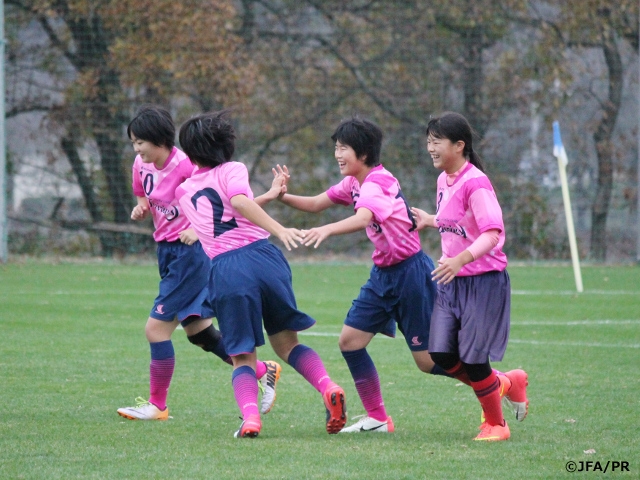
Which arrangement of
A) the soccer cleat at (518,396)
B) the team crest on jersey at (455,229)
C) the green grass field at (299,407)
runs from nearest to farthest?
the green grass field at (299,407)
the team crest on jersey at (455,229)
the soccer cleat at (518,396)

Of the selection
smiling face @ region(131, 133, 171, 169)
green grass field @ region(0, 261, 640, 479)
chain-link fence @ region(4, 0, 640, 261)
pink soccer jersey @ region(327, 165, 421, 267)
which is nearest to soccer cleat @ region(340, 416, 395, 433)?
green grass field @ region(0, 261, 640, 479)

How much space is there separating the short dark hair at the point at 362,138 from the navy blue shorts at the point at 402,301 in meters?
0.54

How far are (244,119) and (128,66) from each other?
6.47ft

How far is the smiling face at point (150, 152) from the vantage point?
5.32 m

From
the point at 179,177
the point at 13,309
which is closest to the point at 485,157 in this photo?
the point at 13,309

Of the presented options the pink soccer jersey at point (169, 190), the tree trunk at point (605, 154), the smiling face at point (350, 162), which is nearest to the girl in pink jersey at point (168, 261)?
the pink soccer jersey at point (169, 190)

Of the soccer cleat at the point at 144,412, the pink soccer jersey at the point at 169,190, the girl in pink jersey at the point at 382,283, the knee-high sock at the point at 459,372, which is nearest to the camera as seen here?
the knee-high sock at the point at 459,372

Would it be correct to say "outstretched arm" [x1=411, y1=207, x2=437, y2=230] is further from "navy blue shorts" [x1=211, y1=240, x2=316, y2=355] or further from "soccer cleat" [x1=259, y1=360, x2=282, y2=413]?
"soccer cleat" [x1=259, y1=360, x2=282, y2=413]

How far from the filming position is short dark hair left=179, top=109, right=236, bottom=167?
476 centimetres

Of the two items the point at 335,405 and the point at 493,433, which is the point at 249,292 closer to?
the point at 335,405

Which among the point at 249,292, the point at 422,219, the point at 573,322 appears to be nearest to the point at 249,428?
the point at 249,292

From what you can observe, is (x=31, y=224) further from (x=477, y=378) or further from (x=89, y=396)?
(x=477, y=378)

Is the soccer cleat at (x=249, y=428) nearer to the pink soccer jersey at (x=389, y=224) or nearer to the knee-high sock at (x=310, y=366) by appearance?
the knee-high sock at (x=310, y=366)

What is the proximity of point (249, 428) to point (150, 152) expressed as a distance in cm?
162
